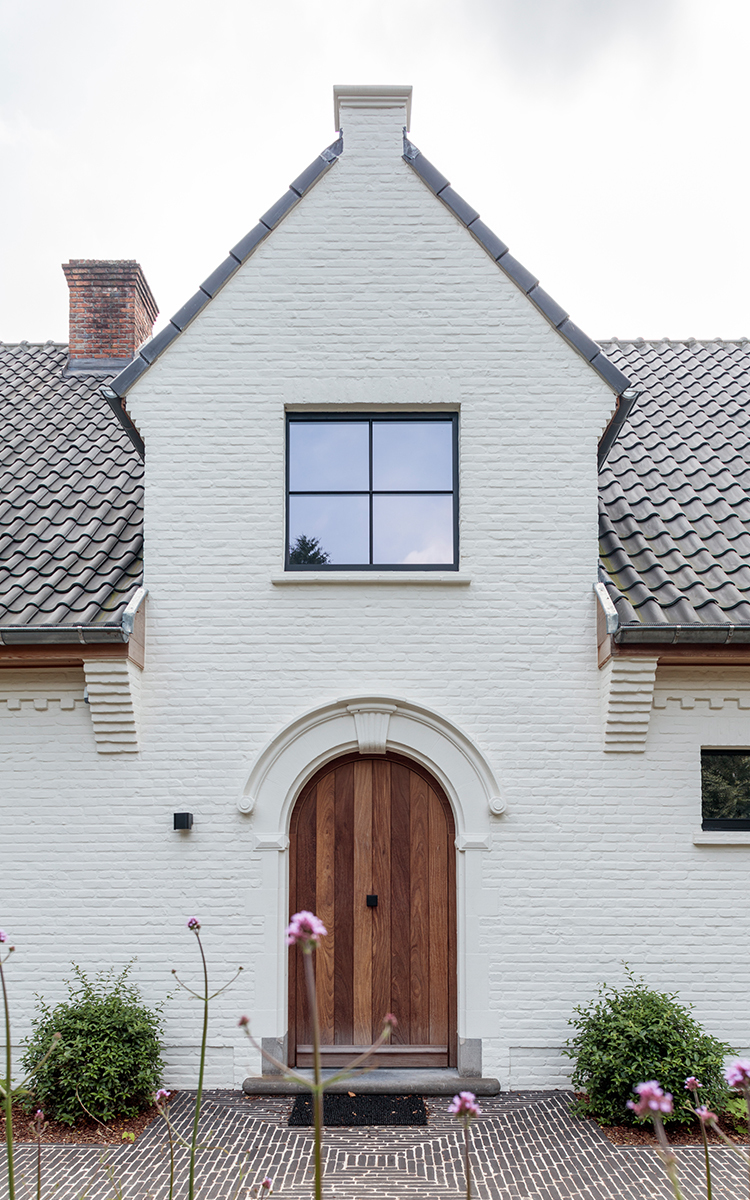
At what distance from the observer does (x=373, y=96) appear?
7789 mm

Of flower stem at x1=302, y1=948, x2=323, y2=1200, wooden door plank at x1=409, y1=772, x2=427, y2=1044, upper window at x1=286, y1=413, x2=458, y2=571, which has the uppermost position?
upper window at x1=286, y1=413, x2=458, y2=571

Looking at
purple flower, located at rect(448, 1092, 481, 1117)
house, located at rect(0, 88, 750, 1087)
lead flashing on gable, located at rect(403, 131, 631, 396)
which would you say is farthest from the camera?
lead flashing on gable, located at rect(403, 131, 631, 396)

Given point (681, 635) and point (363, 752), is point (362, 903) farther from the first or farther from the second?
point (681, 635)

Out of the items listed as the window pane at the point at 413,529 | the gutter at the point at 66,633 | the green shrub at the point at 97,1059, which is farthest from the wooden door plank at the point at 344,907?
the gutter at the point at 66,633

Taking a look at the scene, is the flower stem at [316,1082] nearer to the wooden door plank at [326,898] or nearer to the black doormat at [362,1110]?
the black doormat at [362,1110]

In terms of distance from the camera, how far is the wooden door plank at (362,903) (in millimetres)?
7316

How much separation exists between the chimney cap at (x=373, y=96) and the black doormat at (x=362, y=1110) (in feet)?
27.4

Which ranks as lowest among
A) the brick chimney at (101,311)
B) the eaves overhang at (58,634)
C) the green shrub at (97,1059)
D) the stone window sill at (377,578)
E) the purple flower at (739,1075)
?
the green shrub at (97,1059)

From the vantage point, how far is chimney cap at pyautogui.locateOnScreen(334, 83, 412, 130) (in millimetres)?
7754

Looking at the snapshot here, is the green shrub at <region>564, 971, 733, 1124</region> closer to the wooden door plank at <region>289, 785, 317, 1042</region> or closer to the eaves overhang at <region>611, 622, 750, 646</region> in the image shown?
the wooden door plank at <region>289, 785, 317, 1042</region>

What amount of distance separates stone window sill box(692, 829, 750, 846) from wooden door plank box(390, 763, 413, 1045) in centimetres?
242

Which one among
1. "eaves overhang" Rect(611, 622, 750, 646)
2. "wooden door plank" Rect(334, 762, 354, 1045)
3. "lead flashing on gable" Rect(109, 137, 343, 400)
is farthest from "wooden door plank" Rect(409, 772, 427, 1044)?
"lead flashing on gable" Rect(109, 137, 343, 400)

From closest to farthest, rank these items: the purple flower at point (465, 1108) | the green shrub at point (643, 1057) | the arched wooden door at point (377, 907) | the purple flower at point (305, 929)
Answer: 1. the purple flower at point (305, 929)
2. the purple flower at point (465, 1108)
3. the green shrub at point (643, 1057)
4. the arched wooden door at point (377, 907)

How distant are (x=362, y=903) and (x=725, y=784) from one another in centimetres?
326
